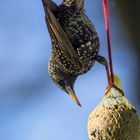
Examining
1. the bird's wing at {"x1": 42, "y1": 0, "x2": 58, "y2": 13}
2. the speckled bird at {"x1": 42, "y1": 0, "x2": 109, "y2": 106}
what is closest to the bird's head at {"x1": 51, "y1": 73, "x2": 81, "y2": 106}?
the speckled bird at {"x1": 42, "y1": 0, "x2": 109, "y2": 106}

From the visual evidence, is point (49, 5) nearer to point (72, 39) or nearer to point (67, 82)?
point (72, 39)

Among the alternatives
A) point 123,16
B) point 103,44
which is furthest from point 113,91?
point 103,44

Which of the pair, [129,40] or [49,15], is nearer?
[49,15]

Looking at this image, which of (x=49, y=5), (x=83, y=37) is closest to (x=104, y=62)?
(x=83, y=37)

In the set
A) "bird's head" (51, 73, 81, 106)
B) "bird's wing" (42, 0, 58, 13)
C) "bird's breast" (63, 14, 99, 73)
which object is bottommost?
Answer: "bird's head" (51, 73, 81, 106)

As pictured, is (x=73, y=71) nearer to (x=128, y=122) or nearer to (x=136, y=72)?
(x=128, y=122)

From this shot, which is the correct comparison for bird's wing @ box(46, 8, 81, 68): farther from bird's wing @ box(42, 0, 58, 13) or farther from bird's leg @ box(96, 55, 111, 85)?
bird's leg @ box(96, 55, 111, 85)

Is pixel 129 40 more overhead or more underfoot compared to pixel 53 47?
more underfoot

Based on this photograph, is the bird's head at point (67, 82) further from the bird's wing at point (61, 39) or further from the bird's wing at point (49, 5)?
the bird's wing at point (49, 5)
